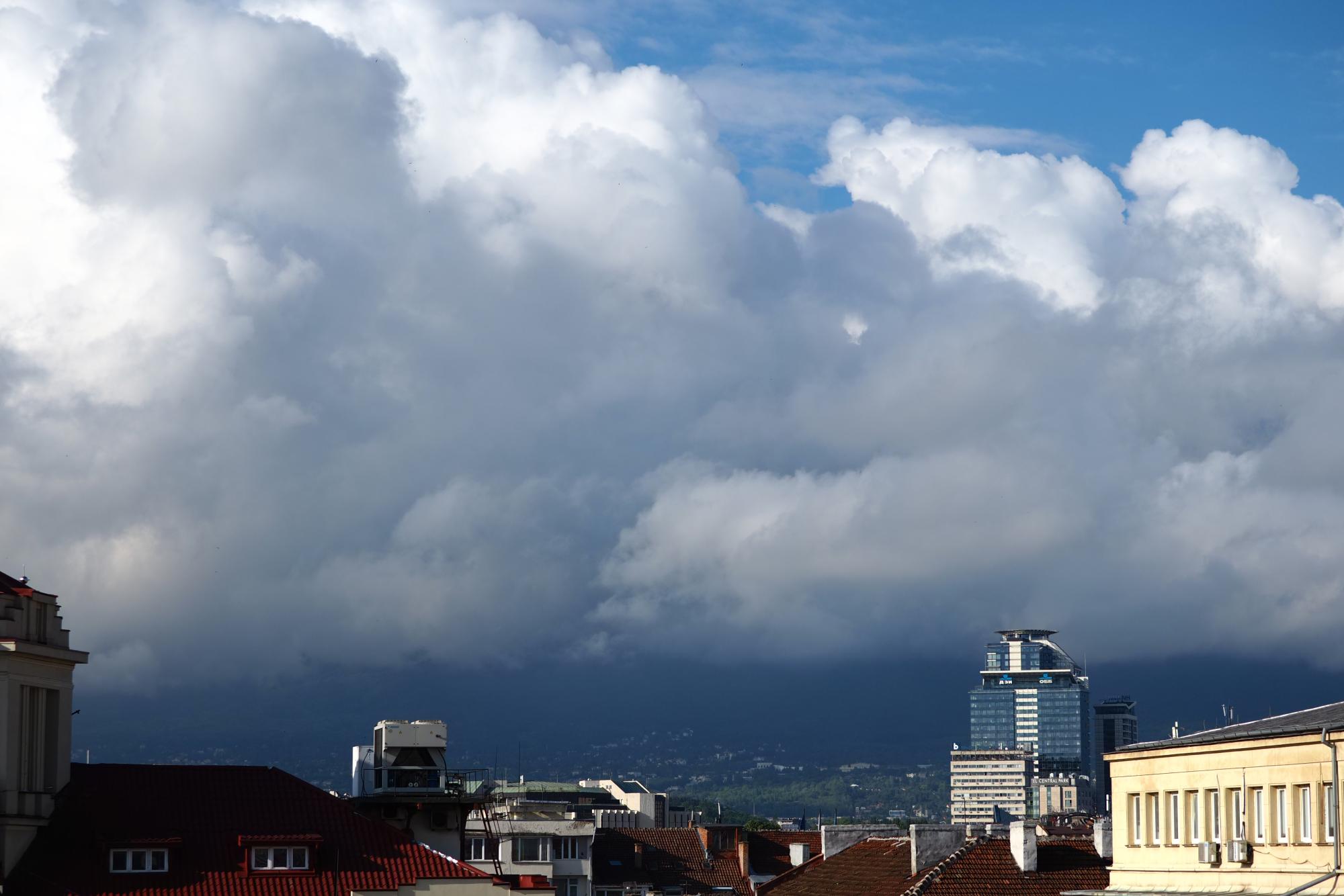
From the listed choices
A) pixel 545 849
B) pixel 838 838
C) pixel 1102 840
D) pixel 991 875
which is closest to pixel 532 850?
pixel 545 849

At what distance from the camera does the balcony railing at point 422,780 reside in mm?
115500

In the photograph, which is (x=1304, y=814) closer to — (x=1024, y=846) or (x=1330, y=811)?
(x=1330, y=811)

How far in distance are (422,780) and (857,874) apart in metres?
31.2

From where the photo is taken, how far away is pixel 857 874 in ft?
319

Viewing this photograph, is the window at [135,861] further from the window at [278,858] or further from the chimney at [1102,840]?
the chimney at [1102,840]

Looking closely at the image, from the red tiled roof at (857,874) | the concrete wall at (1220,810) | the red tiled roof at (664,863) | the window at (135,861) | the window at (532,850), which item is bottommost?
the red tiled roof at (664,863)

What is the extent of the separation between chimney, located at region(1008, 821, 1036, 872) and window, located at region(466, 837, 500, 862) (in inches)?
2224

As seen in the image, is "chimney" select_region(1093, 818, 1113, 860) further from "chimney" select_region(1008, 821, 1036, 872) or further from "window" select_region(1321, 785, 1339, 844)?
"window" select_region(1321, 785, 1339, 844)

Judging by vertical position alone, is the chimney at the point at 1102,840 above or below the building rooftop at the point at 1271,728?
below

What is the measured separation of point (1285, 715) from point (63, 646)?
51468 millimetres

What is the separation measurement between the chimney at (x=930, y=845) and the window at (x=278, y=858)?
2731cm

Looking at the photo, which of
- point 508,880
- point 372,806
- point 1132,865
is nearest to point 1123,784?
point 1132,865

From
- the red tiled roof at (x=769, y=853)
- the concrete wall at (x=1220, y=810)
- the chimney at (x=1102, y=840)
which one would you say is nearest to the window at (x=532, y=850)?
the red tiled roof at (x=769, y=853)

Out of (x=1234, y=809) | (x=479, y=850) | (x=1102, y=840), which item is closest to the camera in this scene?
(x=1234, y=809)
